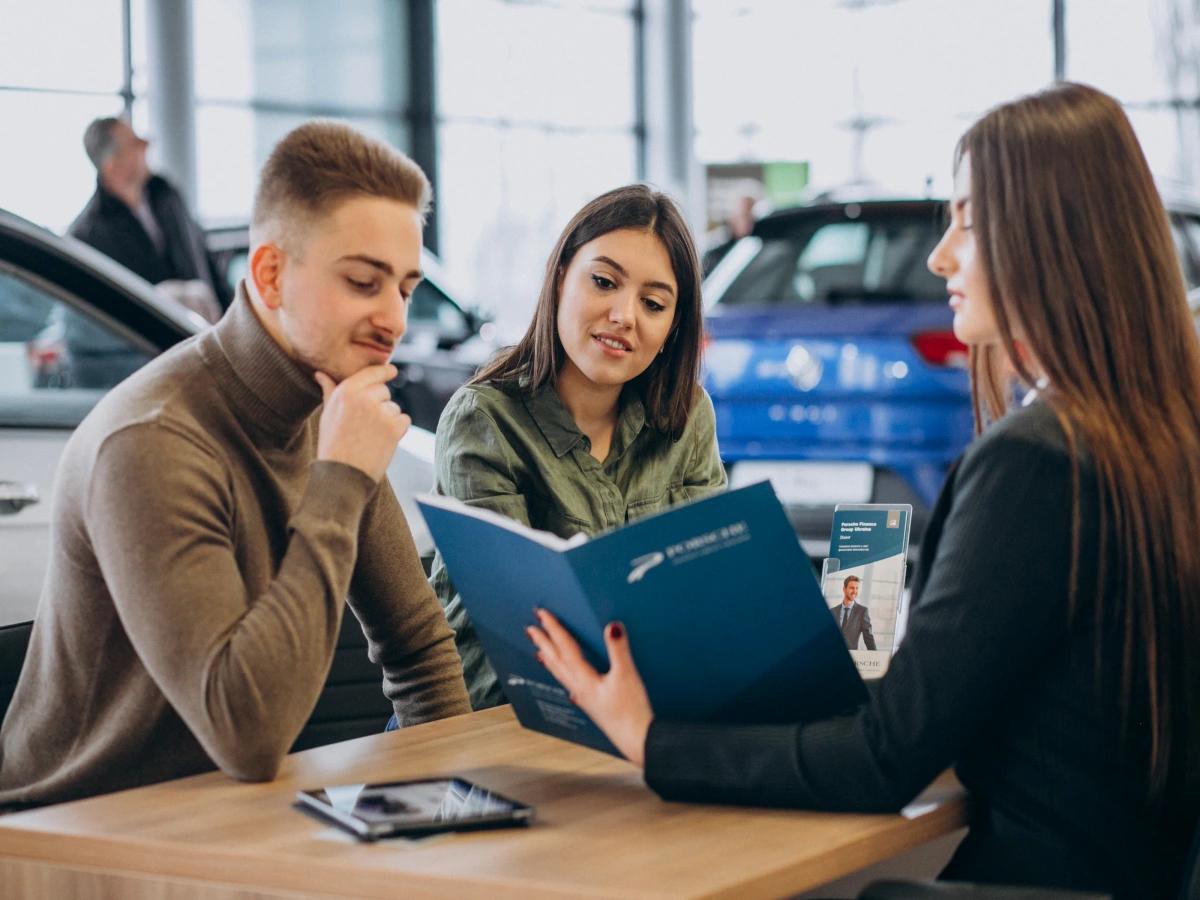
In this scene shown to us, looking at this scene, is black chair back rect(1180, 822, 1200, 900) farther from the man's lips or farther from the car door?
the car door

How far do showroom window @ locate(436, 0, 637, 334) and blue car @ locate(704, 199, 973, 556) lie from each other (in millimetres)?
8452

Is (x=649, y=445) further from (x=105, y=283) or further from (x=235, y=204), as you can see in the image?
(x=235, y=204)

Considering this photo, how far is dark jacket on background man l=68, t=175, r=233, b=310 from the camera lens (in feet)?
17.8

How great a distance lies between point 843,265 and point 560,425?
278 centimetres

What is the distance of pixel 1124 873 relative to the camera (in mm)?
1438

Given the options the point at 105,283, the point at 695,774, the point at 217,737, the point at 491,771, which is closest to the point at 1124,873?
the point at 695,774

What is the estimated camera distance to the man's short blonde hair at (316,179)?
1.71 m

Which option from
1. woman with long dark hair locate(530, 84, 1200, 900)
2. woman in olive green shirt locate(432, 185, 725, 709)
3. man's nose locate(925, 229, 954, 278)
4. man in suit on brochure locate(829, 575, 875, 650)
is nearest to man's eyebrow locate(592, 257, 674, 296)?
woman in olive green shirt locate(432, 185, 725, 709)

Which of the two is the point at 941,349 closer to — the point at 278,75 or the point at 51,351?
the point at 51,351

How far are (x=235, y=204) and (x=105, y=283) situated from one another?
9.26 metres

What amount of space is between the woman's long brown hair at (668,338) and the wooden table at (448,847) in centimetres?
102

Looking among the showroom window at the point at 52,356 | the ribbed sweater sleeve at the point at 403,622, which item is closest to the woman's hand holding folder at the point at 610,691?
the ribbed sweater sleeve at the point at 403,622

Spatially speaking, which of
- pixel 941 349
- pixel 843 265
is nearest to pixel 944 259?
pixel 941 349

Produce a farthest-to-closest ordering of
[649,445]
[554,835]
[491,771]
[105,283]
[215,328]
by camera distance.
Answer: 1. [105,283]
2. [649,445]
3. [215,328]
4. [491,771]
5. [554,835]
